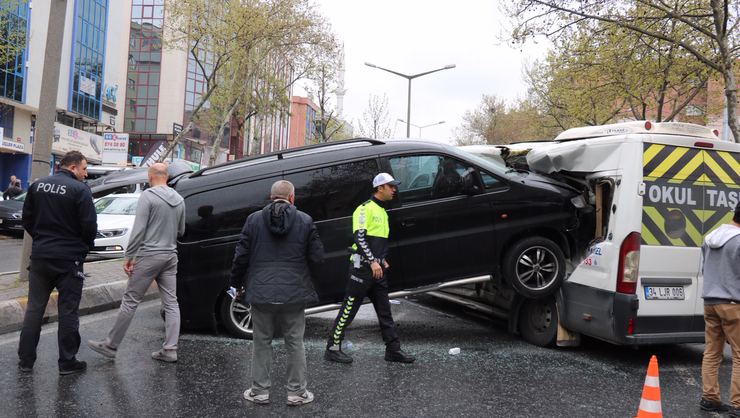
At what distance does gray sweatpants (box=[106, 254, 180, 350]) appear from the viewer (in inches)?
202

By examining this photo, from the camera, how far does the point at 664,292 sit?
5.42 meters

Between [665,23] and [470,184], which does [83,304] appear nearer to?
[470,184]

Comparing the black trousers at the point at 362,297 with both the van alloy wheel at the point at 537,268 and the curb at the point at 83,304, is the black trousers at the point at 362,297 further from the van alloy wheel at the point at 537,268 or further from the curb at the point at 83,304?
the curb at the point at 83,304

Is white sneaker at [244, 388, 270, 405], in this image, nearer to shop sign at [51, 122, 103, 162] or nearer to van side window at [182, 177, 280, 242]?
van side window at [182, 177, 280, 242]

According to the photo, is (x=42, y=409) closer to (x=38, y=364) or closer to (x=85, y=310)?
(x=38, y=364)

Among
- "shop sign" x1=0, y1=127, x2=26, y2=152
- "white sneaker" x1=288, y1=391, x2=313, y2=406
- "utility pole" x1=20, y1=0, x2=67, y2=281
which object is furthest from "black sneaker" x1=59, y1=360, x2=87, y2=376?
"shop sign" x1=0, y1=127, x2=26, y2=152

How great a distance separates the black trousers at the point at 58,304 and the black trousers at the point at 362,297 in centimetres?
219

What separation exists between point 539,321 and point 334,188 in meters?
2.54

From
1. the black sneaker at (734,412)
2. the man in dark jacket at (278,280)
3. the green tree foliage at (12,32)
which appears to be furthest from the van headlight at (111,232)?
the green tree foliage at (12,32)

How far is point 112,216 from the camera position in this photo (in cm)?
1236

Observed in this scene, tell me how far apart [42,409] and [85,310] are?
3.31 meters

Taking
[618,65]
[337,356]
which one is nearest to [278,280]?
[337,356]

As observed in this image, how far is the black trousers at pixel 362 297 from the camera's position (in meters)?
5.36

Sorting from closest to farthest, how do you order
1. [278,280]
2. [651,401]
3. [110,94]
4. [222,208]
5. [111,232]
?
[651,401]
[278,280]
[222,208]
[111,232]
[110,94]
